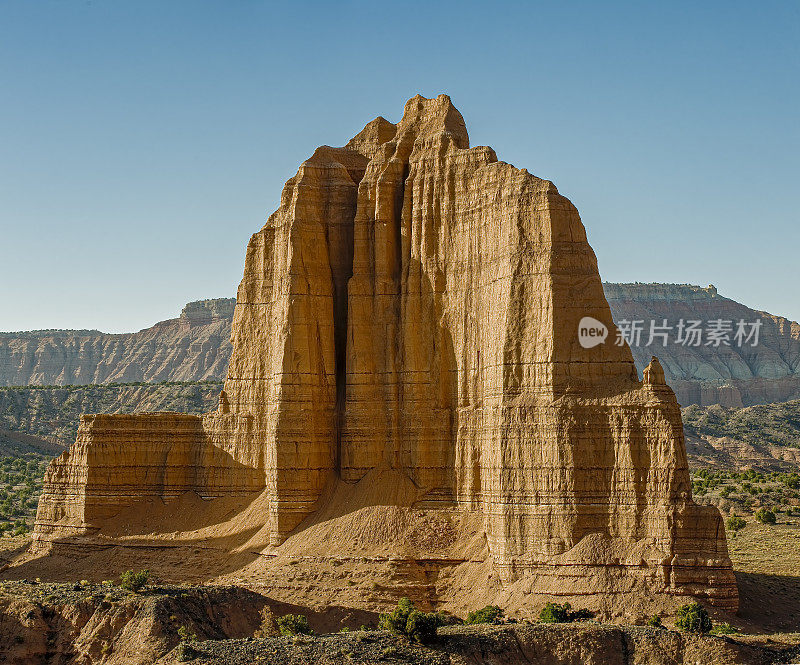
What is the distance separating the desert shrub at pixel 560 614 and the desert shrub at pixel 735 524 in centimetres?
3033

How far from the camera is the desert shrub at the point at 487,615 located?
2037 inches

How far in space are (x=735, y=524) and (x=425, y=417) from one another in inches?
1102

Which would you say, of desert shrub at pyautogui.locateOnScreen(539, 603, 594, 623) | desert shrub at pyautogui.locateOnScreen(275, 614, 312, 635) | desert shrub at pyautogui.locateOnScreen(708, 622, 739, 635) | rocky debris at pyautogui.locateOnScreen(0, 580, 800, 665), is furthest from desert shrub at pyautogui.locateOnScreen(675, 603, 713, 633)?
desert shrub at pyautogui.locateOnScreen(275, 614, 312, 635)

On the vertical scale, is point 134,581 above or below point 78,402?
below

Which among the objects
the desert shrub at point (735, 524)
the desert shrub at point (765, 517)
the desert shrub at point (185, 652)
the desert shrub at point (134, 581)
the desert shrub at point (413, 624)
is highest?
the desert shrub at point (765, 517)

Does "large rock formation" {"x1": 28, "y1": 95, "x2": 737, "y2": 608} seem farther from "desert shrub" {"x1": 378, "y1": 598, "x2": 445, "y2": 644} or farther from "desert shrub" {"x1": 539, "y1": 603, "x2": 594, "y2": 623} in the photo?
"desert shrub" {"x1": 378, "y1": 598, "x2": 445, "y2": 644}

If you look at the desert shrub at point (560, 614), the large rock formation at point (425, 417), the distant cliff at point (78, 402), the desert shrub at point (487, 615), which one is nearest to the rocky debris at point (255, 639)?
the desert shrub at point (560, 614)

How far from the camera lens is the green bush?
1935 inches

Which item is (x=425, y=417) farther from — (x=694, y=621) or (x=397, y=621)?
(x=694, y=621)

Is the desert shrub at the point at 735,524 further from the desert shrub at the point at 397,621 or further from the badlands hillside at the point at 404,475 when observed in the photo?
the desert shrub at the point at 397,621

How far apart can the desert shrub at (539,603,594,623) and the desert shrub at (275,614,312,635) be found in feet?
31.7

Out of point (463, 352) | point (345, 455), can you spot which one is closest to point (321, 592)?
point (345, 455)

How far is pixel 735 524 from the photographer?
79.9 m

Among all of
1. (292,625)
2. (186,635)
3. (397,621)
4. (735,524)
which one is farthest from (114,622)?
(735,524)
